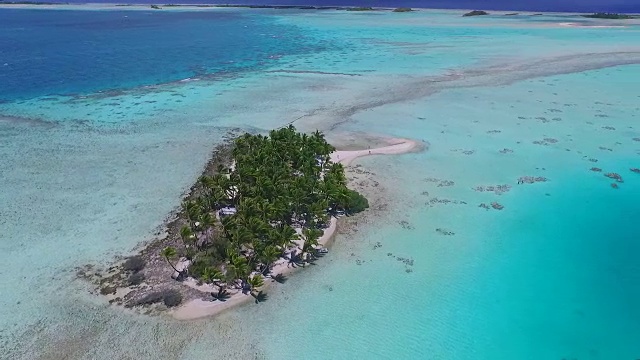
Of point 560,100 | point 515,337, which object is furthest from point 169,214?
point 560,100

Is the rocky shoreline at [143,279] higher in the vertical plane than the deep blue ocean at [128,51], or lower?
lower

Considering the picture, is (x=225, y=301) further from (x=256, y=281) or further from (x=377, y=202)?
(x=377, y=202)

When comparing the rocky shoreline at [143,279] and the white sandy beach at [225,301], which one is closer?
the white sandy beach at [225,301]

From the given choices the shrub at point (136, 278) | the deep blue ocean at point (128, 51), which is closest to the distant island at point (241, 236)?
the shrub at point (136, 278)

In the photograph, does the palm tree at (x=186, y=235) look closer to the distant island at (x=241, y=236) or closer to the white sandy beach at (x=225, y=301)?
the distant island at (x=241, y=236)

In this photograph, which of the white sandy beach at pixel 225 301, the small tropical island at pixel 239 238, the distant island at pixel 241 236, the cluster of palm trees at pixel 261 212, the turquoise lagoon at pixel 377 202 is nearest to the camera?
the turquoise lagoon at pixel 377 202

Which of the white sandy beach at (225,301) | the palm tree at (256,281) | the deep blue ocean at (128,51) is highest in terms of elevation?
the deep blue ocean at (128,51)

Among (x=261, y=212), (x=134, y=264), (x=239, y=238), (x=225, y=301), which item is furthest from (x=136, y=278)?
(x=261, y=212)
